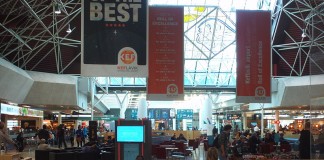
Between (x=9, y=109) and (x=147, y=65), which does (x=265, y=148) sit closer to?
(x=147, y=65)

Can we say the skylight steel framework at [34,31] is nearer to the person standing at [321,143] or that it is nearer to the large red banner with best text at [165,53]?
the large red banner with best text at [165,53]

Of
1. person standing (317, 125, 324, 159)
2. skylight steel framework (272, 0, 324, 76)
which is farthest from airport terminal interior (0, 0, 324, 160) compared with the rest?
skylight steel framework (272, 0, 324, 76)

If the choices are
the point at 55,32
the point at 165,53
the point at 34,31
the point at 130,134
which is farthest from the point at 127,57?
the point at 55,32

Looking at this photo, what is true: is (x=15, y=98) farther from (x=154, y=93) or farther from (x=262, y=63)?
(x=262, y=63)

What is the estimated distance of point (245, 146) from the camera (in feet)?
76.2

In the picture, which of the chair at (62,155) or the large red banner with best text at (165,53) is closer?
the chair at (62,155)

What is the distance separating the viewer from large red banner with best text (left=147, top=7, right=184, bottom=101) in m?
16.4

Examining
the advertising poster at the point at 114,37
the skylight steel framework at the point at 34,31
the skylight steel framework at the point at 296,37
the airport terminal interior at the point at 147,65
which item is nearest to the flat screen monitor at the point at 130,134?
the airport terminal interior at the point at 147,65

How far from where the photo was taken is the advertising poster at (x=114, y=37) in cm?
1309

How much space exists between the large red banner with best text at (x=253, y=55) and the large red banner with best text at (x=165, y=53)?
2361mm

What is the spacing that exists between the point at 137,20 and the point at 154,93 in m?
5.15

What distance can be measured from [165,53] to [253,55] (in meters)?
3.44

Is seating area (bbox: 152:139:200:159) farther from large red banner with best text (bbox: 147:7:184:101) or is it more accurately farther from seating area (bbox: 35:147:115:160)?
seating area (bbox: 35:147:115:160)

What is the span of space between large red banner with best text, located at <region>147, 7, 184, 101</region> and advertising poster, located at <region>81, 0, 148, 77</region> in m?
3.11
